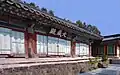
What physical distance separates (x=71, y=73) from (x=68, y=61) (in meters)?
0.96

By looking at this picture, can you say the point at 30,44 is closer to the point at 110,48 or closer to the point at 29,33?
the point at 29,33

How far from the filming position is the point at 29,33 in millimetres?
10453

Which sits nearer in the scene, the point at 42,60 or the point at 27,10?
the point at 27,10

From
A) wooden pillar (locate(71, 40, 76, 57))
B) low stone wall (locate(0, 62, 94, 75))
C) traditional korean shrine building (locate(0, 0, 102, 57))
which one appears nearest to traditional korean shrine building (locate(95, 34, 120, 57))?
low stone wall (locate(0, 62, 94, 75))

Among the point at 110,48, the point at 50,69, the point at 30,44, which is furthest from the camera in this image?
the point at 110,48

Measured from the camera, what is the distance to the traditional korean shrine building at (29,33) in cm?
849

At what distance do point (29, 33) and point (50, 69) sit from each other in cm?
220

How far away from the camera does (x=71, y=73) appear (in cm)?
1303

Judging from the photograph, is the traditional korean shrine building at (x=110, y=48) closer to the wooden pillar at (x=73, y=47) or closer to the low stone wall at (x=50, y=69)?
the low stone wall at (x=50, y=69)

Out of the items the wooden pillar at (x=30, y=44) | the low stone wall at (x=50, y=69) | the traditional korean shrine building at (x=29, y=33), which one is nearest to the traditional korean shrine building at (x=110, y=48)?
the low stone wall at (x=50, y=69)

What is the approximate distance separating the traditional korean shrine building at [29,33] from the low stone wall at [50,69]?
2.89 ft

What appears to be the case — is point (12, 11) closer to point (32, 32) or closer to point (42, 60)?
point (32, 32)

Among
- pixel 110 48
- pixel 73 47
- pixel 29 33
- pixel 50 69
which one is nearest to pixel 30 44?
pixel 29 33

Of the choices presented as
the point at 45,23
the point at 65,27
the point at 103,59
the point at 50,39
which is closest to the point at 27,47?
the point at 45,23
